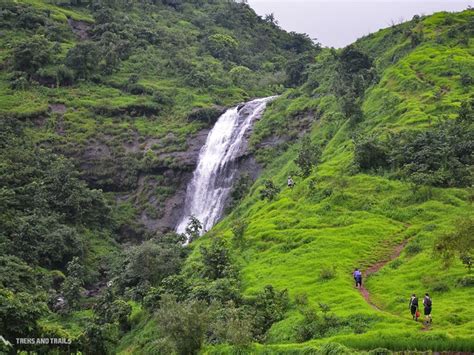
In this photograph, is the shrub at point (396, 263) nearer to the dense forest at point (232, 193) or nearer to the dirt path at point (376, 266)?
the dense forest at point (232, 193)

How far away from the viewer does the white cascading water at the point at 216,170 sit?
213 ft

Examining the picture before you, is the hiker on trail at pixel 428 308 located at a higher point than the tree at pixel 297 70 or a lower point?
lower

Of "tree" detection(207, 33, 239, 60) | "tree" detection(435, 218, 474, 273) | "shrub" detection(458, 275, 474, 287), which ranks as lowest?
"shrub" detection(458, 275, 474, 287)

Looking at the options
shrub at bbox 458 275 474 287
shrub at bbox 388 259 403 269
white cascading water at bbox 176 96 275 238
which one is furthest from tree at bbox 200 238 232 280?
white cascading water at bbox 176 96 275 238

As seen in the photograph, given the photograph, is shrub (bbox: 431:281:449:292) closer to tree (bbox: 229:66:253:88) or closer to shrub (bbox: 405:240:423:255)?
shrub (bbox: 405:240:423:255)

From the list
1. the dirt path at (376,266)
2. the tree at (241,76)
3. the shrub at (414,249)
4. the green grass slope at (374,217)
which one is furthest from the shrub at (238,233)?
the tree at (241,76)

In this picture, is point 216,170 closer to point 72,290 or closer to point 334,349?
point 72,290

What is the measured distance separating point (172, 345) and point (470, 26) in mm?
55760

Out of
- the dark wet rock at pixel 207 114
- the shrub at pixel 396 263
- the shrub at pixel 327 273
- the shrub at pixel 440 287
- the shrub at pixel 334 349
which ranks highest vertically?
the dark wet rock at pixel 207 114

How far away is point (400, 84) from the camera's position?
57906mm

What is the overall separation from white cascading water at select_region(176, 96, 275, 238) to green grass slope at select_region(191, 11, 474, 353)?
339 cm

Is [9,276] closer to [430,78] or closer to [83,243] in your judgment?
[83,243]

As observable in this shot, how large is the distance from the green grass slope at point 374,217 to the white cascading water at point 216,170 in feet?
11.1

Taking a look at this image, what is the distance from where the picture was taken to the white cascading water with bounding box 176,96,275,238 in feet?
213
